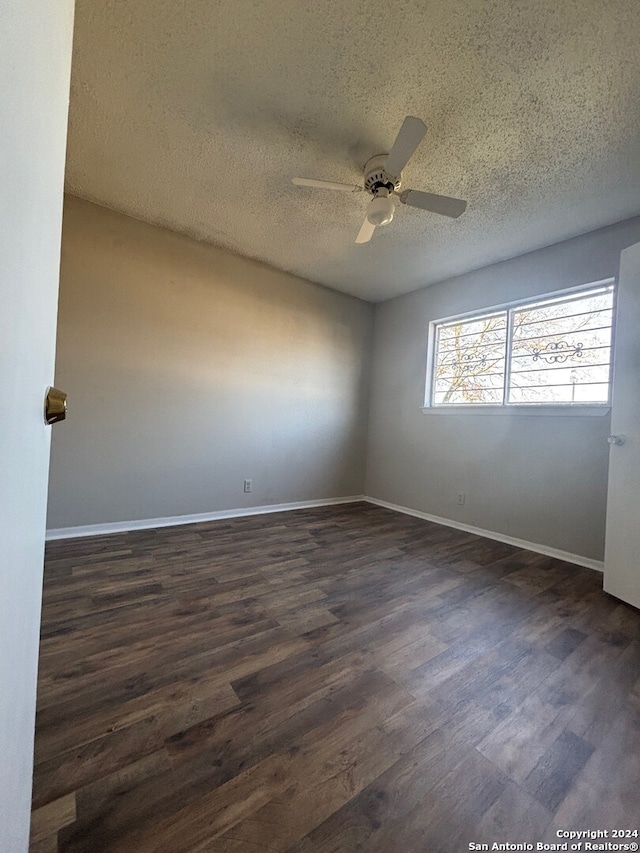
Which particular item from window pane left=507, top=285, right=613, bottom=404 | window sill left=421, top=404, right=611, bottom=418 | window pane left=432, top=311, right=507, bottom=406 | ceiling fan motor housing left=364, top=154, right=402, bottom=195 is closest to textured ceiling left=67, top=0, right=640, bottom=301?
ceiling fan motor housing left=364, top=154, right=402, bottom=195

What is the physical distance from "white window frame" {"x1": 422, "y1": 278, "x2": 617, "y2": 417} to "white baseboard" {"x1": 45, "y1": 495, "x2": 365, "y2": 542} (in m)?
1.86

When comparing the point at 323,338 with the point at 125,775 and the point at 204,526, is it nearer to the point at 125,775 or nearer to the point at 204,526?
the point at 204,526

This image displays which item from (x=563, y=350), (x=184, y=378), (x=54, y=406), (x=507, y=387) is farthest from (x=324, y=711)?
(x=563, y=350)

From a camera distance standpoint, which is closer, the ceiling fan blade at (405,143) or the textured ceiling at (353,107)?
the textured ceiling at (353,107)

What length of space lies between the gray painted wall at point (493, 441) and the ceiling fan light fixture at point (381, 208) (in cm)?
176

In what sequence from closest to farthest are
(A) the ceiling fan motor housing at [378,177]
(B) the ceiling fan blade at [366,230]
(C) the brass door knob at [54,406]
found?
(C) the brass door knob at [54,406] < (A) the ceiling fan motor housing at [378,177] < (B) the ceiling fan blade at [366,230]

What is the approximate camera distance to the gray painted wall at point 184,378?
2.58 meters

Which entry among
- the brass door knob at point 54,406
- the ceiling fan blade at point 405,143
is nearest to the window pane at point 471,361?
the ceiling fan blade at point 405,143

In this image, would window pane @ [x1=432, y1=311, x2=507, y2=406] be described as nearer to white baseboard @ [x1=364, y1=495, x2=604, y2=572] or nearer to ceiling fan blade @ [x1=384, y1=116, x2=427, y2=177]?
white baseboard @ [x1=364, y1=495, x2=604, y2=572]

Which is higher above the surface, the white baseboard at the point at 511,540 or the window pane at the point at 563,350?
the window pane at the point at 563,350

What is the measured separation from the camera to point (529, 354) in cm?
297

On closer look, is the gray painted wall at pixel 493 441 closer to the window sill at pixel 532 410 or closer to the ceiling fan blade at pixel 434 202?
the window sill at pixel 532 410

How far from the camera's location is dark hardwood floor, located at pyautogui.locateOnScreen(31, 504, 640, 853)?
0.84 meters

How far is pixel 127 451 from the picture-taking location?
9.14ft
